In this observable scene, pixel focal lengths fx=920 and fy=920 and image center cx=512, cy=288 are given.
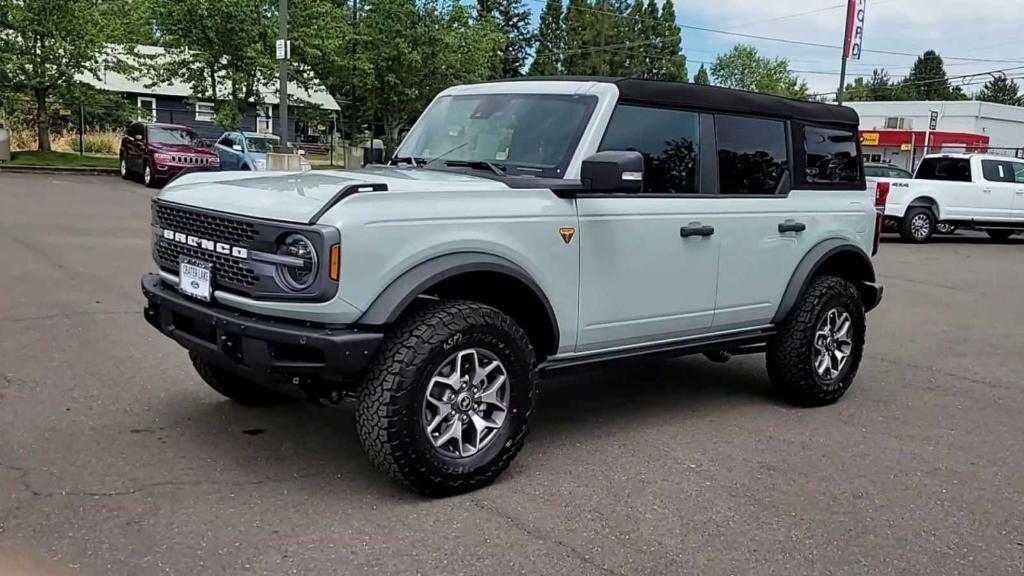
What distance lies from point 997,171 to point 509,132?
17660mm

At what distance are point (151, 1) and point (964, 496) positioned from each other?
2730 cm

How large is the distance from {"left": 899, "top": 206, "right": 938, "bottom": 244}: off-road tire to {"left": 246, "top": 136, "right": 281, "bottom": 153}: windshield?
14.9 meters

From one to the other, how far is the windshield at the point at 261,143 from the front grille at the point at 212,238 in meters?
19.1

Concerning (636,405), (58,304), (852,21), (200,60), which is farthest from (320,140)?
(636,405)

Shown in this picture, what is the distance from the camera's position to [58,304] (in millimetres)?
7980

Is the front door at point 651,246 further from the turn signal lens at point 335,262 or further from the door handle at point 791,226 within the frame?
the turn signal lens at point 335,262

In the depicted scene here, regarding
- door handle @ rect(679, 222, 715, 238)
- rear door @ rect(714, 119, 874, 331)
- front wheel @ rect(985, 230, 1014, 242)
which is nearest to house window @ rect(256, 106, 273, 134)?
front wheel @ rect(985, 230, 1014, 242)

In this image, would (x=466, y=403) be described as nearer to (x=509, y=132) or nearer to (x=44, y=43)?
(x=509, y=132)

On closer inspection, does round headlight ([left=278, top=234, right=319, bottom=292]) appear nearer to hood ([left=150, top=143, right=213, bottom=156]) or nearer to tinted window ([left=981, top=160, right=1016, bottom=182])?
tinted window ([left=981, top=160, right=1016, bottom=182])

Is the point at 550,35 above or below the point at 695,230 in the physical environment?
above

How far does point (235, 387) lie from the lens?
5.27 meters

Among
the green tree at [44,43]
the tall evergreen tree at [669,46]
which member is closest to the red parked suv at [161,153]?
the green tree at [44,43]

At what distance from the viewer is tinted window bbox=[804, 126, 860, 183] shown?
6.02 meters

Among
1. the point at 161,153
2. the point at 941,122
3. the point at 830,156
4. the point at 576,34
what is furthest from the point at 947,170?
the point at 576,34
